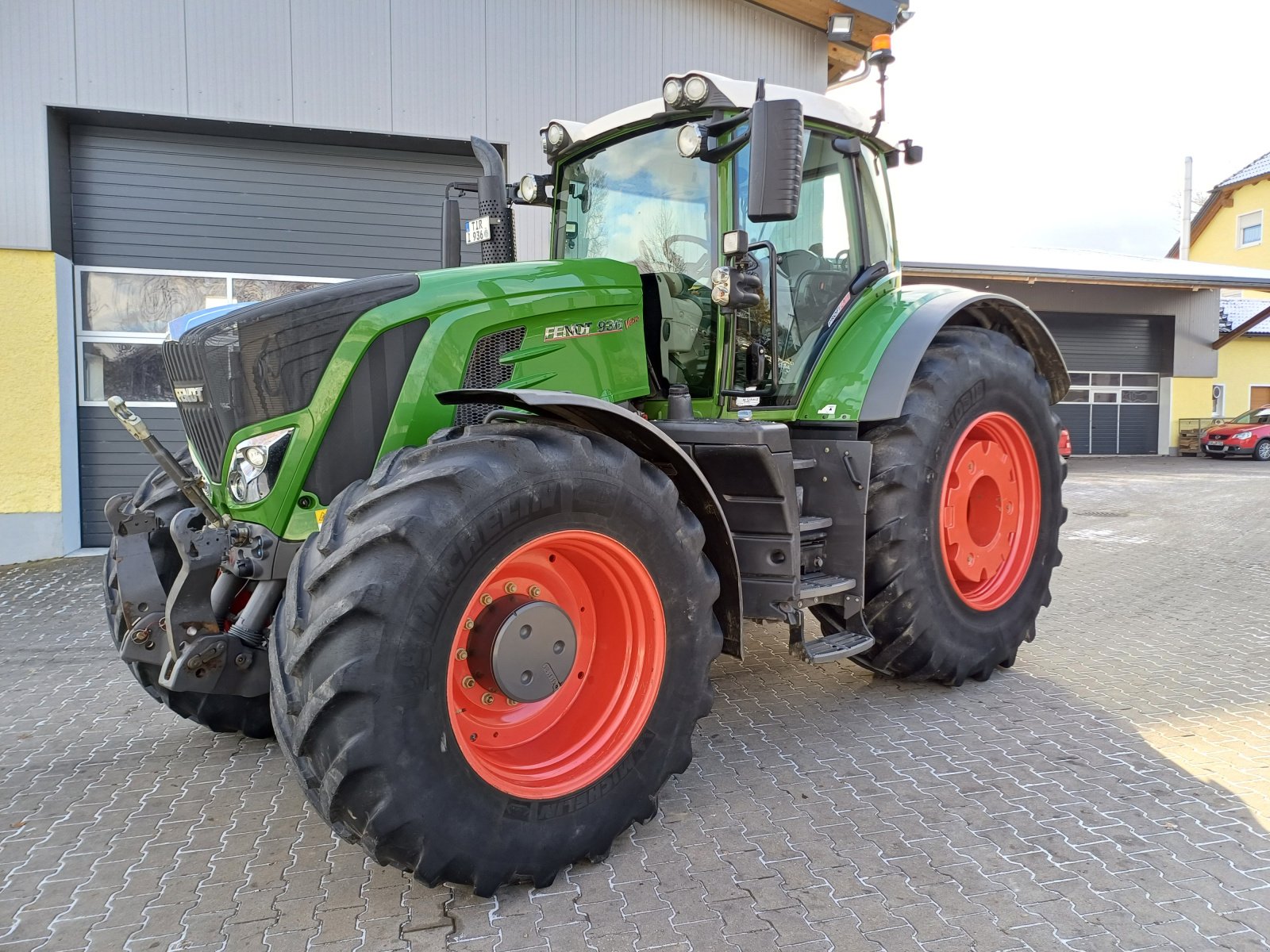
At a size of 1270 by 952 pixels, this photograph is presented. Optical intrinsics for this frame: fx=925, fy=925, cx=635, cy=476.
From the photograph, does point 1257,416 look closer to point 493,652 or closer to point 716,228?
point 716,228

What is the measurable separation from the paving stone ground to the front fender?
1.31 metres

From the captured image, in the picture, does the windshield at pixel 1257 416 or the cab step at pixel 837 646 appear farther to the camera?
the windshield at pixel 1257 416

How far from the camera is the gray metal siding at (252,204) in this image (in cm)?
820

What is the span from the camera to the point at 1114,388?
21.8m

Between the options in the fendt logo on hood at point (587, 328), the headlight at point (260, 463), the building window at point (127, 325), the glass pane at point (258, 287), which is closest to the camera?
the headlight at point (260, 463)

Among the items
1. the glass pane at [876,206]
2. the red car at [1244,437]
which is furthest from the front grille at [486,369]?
the red car at [1244,437]

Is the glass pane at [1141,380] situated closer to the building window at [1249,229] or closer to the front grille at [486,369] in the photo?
the building window at [1249,229]

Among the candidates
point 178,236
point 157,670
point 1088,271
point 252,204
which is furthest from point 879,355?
point 1088,271

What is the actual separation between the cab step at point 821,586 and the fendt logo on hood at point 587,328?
1189 mm

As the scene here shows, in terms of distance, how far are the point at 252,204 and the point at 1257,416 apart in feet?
72.0

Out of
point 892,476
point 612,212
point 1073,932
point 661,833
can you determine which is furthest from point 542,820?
point 612,212

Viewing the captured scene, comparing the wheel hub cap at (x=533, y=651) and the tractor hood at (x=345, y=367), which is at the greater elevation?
the tractor hood at (x=345, y=367)

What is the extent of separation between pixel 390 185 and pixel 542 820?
25.1 ft

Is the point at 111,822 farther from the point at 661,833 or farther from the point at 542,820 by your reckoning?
the point at 661,833
